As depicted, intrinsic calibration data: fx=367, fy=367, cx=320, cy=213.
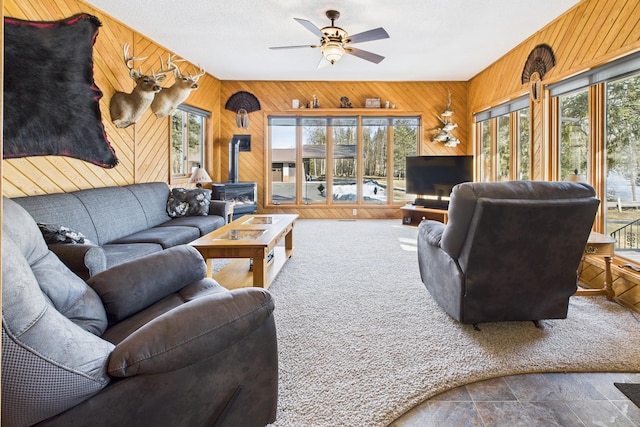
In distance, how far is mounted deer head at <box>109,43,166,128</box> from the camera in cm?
419

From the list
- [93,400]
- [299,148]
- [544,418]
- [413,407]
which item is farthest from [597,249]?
[299,148]

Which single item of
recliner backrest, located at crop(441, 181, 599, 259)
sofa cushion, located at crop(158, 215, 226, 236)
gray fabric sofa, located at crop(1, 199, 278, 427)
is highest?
recliner backrest, located at crop(441, 181, 599, 259)

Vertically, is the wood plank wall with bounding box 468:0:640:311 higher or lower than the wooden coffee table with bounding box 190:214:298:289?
higher

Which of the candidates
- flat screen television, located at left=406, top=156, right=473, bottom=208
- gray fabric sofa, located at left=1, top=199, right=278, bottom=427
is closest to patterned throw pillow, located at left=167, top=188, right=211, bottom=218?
gray fabric sofa, located at left=1, top=199, right=278, bottom=427

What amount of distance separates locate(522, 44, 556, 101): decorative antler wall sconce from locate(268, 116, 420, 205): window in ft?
8.76

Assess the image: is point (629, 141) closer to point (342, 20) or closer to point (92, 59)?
point (342, 20)

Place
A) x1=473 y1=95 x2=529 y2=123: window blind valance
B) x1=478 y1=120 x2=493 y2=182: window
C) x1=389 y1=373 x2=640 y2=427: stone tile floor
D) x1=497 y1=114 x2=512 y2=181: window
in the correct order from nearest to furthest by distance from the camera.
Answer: x1=389 y1=373 x2=640 y2=427: stone tile floor → x1=473 y1=95 x2=529 y2=123: window blind valance → x1=497 y1=114 x2=512 y2=181: window → x1=478 y1=120 x2=493 y2=182: window

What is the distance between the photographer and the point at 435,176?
6.59 m

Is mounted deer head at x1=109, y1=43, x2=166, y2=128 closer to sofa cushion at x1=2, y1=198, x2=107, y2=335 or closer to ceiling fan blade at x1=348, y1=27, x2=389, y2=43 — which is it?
ceiling fan blade at x1=348, y1=27, x2=389, y2=43

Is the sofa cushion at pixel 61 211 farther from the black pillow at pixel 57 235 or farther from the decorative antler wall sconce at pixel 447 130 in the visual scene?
the decorative antler wall sconce at pixel 447 130

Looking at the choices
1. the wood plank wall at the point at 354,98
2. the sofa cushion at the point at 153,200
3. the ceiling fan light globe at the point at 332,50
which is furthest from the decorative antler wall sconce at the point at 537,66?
the sofa cushion at the point at 153,200

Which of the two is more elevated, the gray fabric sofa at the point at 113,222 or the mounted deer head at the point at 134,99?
the mounted deer head at the point at 134,99

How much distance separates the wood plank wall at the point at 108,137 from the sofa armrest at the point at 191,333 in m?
2.88

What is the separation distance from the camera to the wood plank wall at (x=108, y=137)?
316 cm
